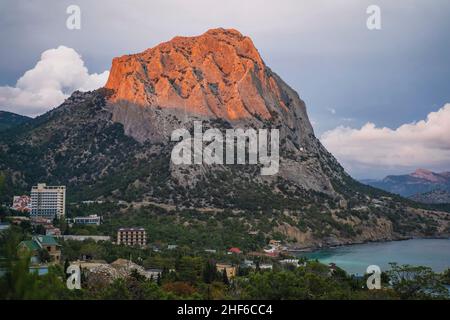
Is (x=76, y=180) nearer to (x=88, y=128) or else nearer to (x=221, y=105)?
(x=88, y=128)

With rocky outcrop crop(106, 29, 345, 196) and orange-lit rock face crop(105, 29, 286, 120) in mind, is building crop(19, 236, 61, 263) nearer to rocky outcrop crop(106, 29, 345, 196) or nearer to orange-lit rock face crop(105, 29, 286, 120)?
rocky outcrop crop(106, 29, 345, 196)

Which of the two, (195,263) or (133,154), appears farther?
(133,154)

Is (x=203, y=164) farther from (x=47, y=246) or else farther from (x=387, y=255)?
(x=47, y=246)

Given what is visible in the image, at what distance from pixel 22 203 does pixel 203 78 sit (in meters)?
55.4

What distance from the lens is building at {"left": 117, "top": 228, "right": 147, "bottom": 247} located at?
252 feet

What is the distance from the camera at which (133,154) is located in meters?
124

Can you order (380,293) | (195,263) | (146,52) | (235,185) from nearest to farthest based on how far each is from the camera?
(380,293), (195,263), (235,185), (146,52)

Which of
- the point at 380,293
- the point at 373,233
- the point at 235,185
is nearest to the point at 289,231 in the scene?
the point at 235,185

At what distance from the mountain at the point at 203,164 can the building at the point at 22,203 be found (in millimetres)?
4437

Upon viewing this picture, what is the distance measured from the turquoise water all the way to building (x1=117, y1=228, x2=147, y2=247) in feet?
76.9

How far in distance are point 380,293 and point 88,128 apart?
10712cm

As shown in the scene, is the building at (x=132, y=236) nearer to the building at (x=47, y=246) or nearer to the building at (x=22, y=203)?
the building at (x=47, y=246)

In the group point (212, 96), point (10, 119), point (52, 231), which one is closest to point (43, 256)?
point (52, 231)

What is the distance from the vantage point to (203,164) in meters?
111
